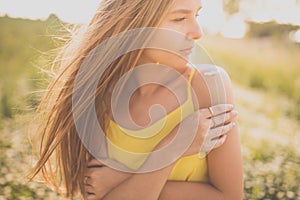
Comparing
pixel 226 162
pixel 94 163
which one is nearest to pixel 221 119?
pixel 226 162

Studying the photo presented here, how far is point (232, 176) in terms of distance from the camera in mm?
2193

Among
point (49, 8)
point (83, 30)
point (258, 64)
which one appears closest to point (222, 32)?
point (258, 64)

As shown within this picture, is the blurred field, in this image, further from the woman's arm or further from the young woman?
the woman's arm

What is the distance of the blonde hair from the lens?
2295 mm

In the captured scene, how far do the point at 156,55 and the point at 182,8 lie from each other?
0.20 m

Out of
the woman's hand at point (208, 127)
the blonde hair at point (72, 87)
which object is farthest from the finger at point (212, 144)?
the blonde hair at point (72, 87)

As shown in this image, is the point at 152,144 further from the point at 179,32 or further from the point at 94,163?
the point at 179,32

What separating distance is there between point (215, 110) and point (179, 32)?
28 cm

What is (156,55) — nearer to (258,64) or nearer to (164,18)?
(164,18)

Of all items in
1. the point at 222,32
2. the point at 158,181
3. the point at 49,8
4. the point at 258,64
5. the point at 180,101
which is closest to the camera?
the point at 158,181

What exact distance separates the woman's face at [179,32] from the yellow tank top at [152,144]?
0.36 ft

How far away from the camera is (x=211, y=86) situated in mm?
2215

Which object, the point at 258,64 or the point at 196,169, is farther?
the point at 258,64

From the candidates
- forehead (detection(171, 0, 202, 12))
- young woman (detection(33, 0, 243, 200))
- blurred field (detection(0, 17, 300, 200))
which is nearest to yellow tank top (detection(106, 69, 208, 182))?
young woman (detection(33, 0, 243, 200))
